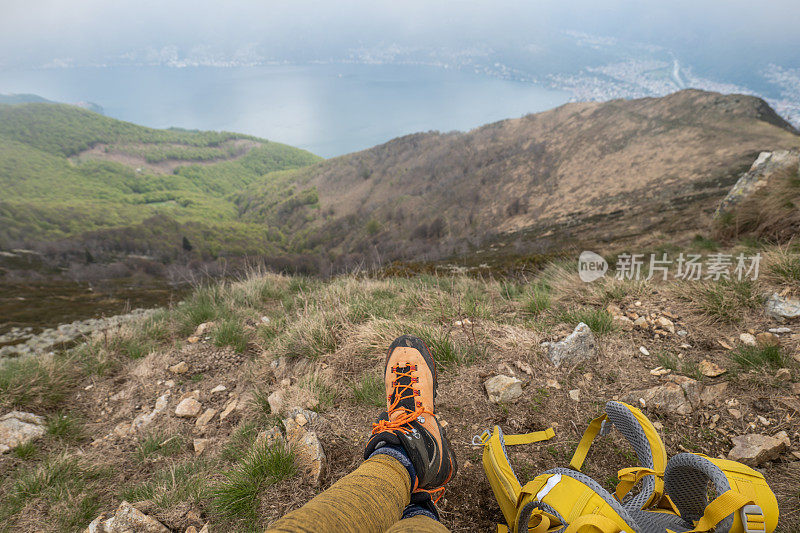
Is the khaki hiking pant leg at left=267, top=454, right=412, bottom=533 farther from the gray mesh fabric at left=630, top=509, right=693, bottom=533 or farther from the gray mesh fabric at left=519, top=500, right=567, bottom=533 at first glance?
the gray mesh fabric at left=630, top=509, right=693, bottom=533

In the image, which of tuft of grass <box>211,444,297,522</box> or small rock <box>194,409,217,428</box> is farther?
small rock <box>194,409,217,428</box>

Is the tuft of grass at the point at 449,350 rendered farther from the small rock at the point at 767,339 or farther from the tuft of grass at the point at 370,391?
the small rock at the point at 767,339

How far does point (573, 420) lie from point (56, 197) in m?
110

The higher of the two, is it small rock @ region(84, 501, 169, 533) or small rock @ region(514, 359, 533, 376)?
small rock @ region(514, 359, 533, 376)

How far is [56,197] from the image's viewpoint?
256 feet

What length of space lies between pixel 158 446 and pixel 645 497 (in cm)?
273

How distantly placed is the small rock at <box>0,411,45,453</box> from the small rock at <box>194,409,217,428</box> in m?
1.09

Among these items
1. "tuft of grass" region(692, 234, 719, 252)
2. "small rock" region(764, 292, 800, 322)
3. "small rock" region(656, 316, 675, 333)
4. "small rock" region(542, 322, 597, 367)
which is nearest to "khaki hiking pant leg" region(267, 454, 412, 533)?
"small rock" region(542, 322, 597, 367)

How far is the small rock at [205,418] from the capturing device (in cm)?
251

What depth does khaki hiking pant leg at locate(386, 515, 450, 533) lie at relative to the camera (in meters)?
1.18

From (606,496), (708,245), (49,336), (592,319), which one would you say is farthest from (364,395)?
(708,245)

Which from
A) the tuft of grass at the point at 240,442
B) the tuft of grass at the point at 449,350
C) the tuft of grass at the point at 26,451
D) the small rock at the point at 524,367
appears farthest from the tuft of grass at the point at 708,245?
the tuft of grass at the point at 26,451

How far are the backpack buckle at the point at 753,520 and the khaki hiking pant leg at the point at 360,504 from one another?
1.07 metres

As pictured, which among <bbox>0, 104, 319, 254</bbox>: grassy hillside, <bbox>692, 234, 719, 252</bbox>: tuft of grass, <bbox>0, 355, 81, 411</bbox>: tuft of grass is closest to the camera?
<bbox>0, 355, 81, 411</bbox>: tuft of grass
